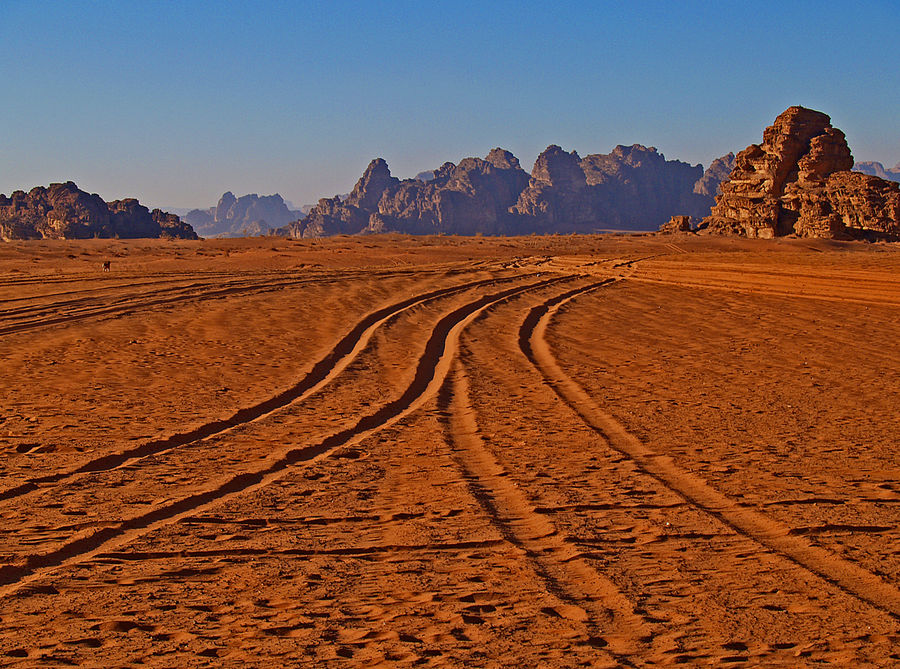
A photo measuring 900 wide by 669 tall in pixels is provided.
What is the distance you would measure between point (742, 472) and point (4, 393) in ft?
26.7

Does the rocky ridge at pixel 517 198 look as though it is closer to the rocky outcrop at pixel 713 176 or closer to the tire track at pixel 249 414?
the rocky outcrop at pixel 713 176

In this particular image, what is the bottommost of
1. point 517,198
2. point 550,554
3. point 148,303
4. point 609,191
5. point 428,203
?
point 550,554

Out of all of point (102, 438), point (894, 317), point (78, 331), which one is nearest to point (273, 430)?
point (102, 438)

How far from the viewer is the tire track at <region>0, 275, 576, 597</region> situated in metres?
4.48

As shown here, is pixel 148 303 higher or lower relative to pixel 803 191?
lower

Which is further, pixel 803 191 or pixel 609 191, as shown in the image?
pixel 609 191

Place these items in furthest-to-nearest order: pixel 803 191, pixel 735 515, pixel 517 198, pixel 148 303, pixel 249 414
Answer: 1. pixel 517 198
2. pixel 803 191
3. pixel 148 303
4. pixel 249 414
5. pixel 735 515

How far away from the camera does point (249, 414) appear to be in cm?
854

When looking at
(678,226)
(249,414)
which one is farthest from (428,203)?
(249,414)

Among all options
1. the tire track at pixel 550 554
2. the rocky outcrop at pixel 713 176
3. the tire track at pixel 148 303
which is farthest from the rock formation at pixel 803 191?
the rocky outcrop at pixel 713 176

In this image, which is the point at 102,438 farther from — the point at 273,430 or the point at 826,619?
the point at 826,619

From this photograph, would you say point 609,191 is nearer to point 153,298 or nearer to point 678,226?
point 678,226

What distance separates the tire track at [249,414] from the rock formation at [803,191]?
43.6 metres

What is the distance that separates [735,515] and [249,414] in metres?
5.12
